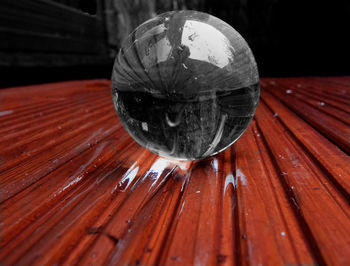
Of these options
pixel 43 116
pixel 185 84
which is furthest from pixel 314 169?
pixel 43 116

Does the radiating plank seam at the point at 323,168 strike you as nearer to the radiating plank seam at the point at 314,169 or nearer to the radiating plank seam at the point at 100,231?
the radiating plank seam at the point at 314,169

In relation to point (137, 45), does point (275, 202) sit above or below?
below

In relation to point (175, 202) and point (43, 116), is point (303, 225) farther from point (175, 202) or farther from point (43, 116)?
point (43, 116)

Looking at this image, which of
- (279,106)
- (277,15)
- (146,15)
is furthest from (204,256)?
(146,15)

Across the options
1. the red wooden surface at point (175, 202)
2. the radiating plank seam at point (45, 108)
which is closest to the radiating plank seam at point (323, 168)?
the red wooden surface at point (175, 202)

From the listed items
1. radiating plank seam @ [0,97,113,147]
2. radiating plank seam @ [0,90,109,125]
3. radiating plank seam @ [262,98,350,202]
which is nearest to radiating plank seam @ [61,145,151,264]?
radiating plank seam @ [262,98,350,202]

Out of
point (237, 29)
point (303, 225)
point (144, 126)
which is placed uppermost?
point (237, 29)

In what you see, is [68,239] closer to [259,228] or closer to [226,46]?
[259,228]

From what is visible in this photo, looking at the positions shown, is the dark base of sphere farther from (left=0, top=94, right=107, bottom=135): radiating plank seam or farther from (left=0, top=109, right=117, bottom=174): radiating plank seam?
(left=0, top=94, right=107, bottom=135): radiating plank seam
